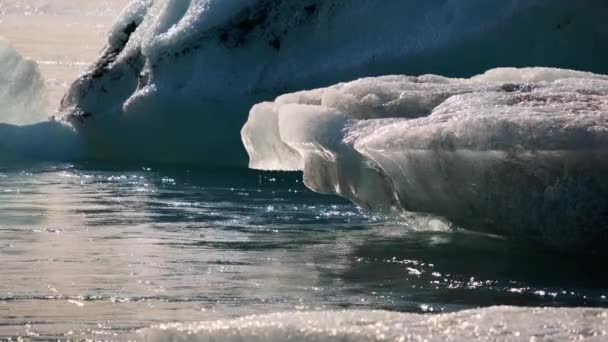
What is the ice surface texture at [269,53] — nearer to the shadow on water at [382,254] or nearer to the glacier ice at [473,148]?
the shadow on water at [382,254]

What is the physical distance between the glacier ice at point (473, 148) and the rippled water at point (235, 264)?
273mm

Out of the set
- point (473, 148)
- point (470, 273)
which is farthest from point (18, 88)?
point (473, 148)

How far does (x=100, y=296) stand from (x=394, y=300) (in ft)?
4.27

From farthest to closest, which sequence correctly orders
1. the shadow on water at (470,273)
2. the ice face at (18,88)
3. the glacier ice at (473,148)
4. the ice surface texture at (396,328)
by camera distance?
the ice face at (18,88)
the glacier ice at (473,148)
the shadow on water at (470,273)
the ice surface texture at (396,328)

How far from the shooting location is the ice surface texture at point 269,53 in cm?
1173

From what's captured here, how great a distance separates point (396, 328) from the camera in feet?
15.8

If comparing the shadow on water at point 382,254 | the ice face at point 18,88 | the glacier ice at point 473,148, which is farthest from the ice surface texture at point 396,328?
the ice face at point 18,88

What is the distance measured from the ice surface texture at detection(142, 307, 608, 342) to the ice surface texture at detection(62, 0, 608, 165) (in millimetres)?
6803

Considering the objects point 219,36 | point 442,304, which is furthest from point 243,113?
point 442,304

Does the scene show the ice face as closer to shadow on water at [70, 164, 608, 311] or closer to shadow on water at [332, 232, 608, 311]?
shadow on water at [70, 164, 608, 311]

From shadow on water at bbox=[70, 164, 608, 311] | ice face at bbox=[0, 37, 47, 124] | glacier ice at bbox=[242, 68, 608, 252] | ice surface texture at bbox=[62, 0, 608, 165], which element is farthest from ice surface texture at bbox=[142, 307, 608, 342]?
ice face at bbox=[0, 37, 47, 124]

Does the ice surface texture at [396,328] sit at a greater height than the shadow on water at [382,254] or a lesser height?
greater

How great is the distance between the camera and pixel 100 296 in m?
6.53

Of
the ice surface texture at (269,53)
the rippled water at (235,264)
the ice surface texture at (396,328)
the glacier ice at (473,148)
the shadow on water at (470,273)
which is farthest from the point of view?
the ice surface texture at (269,53)
